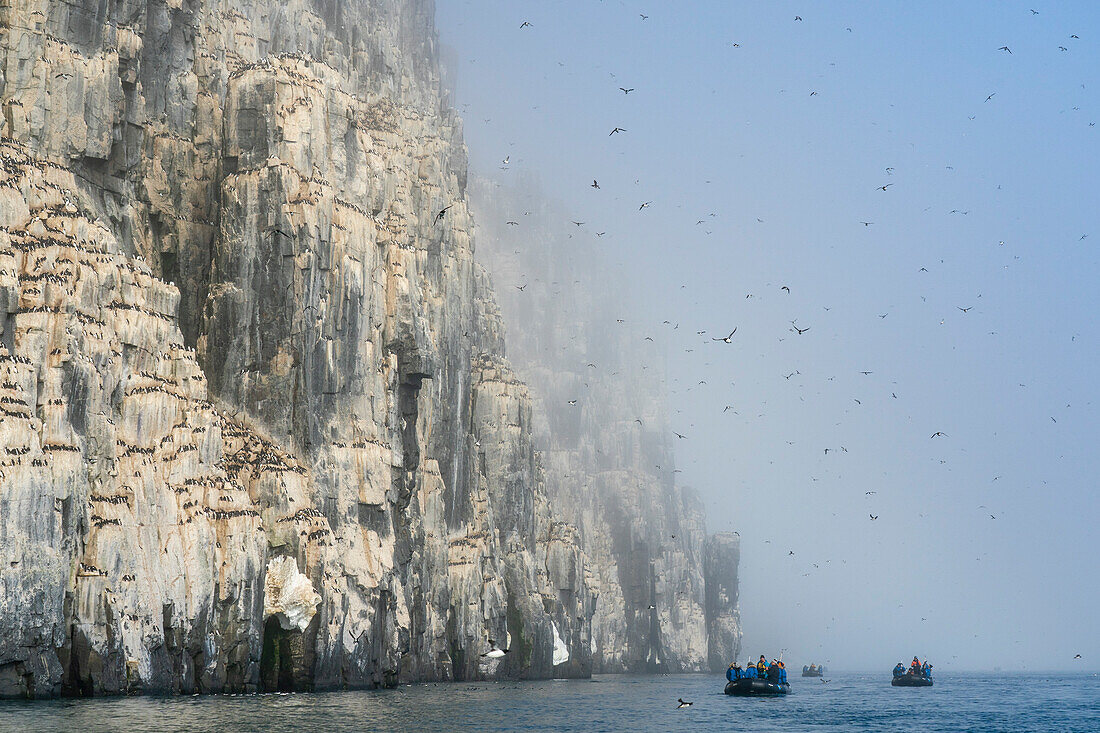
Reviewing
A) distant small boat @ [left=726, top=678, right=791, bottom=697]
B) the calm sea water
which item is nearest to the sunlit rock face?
the calm sea water

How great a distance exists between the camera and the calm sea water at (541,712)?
5125 centimetres

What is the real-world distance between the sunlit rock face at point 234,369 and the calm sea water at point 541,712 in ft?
14.5

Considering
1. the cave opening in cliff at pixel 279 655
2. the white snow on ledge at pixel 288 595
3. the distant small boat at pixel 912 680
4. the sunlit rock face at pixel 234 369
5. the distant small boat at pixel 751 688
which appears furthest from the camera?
the distant small boat at pixel 912 680

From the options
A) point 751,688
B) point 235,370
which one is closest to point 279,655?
point 235,370

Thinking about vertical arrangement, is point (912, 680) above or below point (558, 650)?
below

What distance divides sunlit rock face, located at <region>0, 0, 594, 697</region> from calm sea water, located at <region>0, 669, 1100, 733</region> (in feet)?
14.5

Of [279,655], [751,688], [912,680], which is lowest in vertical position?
[912,680]

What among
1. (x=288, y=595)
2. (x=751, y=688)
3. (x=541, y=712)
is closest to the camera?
(x=541, y=712)

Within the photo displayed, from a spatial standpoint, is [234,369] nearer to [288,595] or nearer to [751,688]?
[288,595]

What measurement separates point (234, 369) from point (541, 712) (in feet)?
105

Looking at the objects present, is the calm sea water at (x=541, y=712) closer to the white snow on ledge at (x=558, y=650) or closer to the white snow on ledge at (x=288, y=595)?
the white snow on ledge at (x=288, y=595)

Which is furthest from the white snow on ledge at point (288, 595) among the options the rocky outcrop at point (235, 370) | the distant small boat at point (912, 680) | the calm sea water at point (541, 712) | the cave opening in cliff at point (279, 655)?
the distant small boat at point (912, 680)

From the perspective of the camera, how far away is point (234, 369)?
85.2m

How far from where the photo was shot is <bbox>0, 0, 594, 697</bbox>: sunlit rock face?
203 feet
